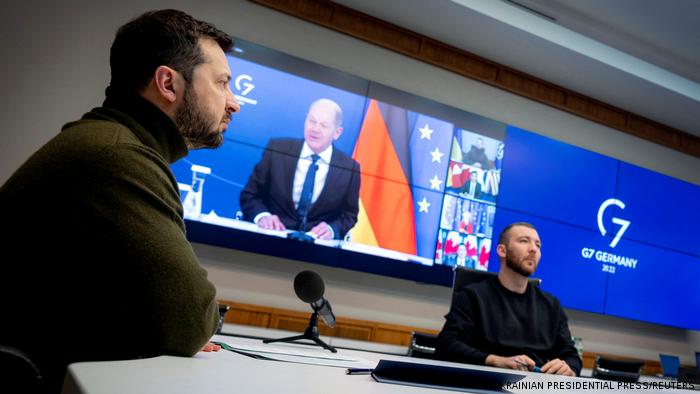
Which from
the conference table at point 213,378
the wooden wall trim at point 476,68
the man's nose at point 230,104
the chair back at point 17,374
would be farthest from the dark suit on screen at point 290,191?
the chair back at point 17,374

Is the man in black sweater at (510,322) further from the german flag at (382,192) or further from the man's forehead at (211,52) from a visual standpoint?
the man's forehead at (211,52)

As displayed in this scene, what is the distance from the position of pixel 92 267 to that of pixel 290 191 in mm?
2930

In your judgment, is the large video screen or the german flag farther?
the german flag

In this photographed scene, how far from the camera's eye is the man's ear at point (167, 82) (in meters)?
1.26

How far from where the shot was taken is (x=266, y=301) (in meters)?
3.85

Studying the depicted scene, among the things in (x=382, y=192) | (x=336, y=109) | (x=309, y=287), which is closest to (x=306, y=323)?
(x=382, y=192)

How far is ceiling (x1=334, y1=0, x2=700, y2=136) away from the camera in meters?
4.14

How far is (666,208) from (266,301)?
402 centimetres

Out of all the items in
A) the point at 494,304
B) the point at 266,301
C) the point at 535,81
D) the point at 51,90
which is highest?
the point at 535,81

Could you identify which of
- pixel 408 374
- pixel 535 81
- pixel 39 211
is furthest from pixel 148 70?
pixel 535 81

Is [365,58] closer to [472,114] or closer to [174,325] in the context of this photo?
[472,114]

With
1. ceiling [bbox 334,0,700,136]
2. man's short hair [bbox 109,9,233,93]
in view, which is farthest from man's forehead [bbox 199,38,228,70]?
ceiling [bbox 334,0,700,136]

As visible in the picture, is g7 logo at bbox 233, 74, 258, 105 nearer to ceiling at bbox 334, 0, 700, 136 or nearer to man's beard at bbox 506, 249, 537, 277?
ceiling at bbox 334, 0, 700, 136

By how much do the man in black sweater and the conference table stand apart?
1.45m
